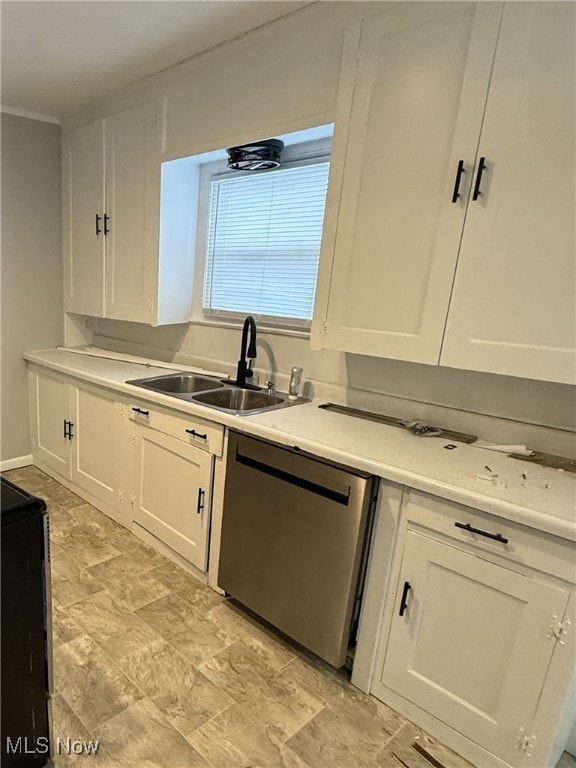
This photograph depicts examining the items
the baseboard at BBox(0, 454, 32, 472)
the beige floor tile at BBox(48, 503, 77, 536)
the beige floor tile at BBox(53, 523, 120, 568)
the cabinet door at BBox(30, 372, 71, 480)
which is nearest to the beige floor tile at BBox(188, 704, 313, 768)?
the beige floor tile at BBox(53, 523, 120, 568)

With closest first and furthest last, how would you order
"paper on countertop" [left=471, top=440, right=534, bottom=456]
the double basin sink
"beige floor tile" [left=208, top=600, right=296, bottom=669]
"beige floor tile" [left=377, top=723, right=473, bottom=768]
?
"beige floor tile" [left=377, top=723, right=473, bottom=768] → "paper on countertop" [left=471, top=440, right=534, bottom=456] → "beige floor tile" [left=208, top=600, right=296, bottom=669] → the double basin sink

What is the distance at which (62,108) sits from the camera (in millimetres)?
2943

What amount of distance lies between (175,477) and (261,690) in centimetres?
99

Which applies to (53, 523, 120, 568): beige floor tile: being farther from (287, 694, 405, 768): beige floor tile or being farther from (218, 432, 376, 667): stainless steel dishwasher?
(287, 694, 405, 768): beige floor tile

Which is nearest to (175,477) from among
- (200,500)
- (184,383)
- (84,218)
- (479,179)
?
(200,500)

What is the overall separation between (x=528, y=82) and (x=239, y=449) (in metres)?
1.57

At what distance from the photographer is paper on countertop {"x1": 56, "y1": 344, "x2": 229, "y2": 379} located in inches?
107

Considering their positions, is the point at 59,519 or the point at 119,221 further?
the point at 119,221

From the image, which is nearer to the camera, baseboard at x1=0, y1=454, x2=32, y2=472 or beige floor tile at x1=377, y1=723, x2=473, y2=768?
beige floor tile at x1=377, y1=723, x2=473, y2=768

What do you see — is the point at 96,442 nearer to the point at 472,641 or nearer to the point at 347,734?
the point at 347,734

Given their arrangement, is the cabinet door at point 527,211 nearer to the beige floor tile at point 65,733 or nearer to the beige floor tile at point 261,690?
the beige floor tile at point 261,690

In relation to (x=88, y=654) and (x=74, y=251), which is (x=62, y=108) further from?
(x=88, y=654)

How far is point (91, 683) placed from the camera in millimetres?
1567

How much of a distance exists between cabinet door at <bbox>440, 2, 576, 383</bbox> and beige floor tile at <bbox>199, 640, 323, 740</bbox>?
135 cm
